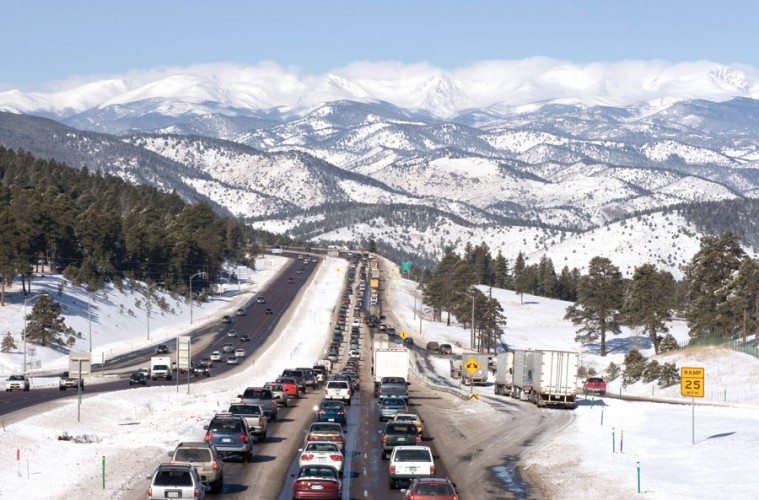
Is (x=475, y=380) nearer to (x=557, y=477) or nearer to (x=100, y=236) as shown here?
(x=557, y=477)

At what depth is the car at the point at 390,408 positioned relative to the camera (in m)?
66.0

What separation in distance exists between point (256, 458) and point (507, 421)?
23.3 meters

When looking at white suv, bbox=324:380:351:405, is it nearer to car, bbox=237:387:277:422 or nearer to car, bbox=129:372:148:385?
car, bbox=237:387:277:422

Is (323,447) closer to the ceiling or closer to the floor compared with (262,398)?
closer to the ceiling

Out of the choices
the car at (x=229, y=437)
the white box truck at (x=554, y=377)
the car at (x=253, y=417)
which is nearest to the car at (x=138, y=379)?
the white box truck at (x=554, y=377)

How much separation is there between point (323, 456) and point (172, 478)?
31.1 ft

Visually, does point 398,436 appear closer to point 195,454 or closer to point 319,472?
point 319,472

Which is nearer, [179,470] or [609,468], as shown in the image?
[179,470]

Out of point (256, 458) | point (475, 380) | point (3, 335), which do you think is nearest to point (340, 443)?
point (256, 458)

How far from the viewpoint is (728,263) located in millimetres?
136750

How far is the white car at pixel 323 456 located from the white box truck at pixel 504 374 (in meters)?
48.2

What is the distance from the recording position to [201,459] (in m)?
38.5

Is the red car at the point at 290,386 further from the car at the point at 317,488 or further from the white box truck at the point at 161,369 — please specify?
the car at the point at 317,488

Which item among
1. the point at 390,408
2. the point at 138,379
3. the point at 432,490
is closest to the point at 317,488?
the point at 432,490
